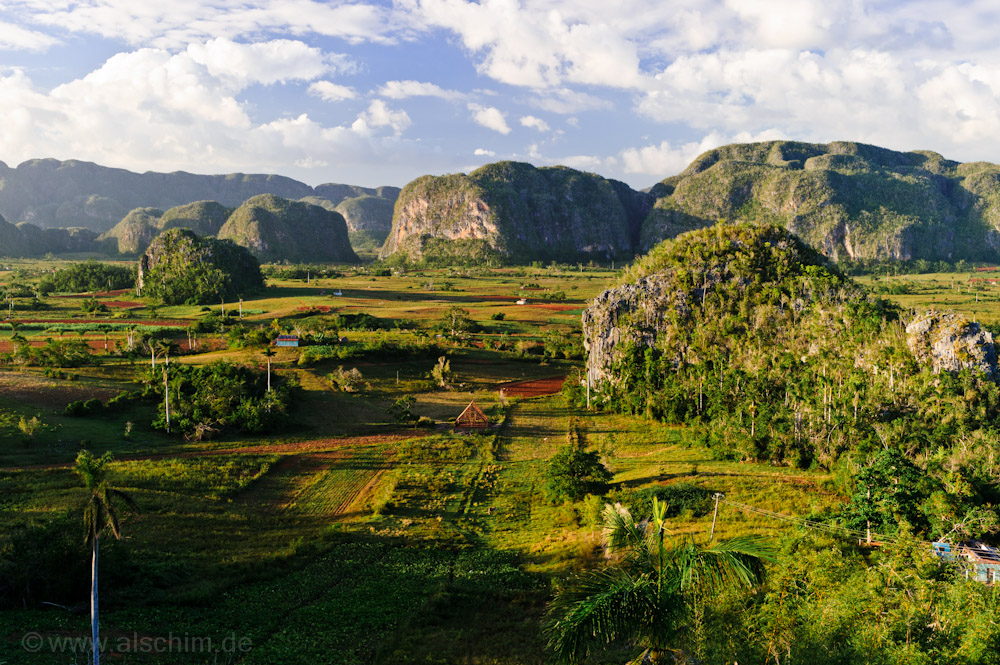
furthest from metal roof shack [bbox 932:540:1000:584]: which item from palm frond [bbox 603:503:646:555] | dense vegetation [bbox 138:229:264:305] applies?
dense vegetation [bbox 138:229:264:305]

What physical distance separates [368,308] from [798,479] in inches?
2993

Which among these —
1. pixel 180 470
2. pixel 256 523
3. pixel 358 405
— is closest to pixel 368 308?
pixel 358 405

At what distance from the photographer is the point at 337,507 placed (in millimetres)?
27688

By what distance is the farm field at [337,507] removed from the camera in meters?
16.1

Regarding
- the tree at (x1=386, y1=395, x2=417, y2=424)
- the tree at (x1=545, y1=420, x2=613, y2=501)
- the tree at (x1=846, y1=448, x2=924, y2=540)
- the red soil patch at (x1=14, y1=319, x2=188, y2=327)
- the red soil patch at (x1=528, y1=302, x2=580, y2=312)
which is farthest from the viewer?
the red soil patch at (x1=528, y1=302, x2=580, y2=312)

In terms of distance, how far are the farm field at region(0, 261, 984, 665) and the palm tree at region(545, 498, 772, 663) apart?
8.47 meters

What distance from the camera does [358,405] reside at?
151ft

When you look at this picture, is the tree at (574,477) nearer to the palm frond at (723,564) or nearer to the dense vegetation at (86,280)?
the palm frond at (723,564)

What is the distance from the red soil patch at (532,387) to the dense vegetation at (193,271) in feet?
232

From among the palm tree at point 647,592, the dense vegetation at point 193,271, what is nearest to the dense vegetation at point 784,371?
the palm tree at point 647,592

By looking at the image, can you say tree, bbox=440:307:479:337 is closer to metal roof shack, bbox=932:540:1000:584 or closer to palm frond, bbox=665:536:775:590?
metal roof shack, bbox=932:540:1000:584

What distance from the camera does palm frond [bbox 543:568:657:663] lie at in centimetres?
733

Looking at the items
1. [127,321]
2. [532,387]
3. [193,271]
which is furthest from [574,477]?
[193,271]

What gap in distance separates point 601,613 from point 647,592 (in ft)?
2.68
